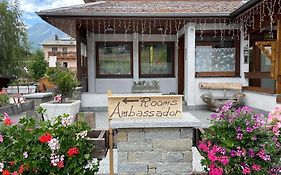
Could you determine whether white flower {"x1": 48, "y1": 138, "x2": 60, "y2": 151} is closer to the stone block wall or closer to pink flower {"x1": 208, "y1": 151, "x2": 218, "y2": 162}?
the stone block wall

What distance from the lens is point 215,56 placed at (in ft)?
28.8

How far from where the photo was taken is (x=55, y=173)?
80.8 inches

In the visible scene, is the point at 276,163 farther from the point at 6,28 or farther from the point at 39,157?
the point at 6,28

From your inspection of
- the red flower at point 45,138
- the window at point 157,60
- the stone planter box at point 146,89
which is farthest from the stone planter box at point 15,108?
the red flower at point 45,138

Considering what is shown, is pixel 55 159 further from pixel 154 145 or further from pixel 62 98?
pixel 62 98

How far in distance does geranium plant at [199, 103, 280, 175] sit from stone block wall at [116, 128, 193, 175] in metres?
0.21

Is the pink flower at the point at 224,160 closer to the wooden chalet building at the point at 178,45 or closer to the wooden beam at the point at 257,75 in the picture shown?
the wooden chalet building at the point at 178,45

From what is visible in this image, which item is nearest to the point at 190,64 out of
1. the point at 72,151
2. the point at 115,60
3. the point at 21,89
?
the point at 115,60

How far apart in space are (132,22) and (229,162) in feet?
22.2

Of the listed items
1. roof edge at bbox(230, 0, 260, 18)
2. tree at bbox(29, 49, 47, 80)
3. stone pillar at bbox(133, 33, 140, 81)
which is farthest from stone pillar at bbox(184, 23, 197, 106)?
tree at bbox(29, 49, 47, 80)

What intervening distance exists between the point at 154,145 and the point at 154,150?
0.15 ft

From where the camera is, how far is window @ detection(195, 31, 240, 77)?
8633mm

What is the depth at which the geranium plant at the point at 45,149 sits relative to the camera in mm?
2027

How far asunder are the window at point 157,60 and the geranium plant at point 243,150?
28.2 ft
